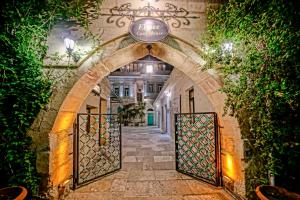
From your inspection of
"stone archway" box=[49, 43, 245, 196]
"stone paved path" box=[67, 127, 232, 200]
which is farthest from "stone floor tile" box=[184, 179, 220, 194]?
"stone archway" box=[49, 43, 245, 196]

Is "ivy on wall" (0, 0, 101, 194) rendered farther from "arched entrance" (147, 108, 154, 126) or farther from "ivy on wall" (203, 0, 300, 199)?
Answer: "arched entrance" (147, 108, 154, 126)

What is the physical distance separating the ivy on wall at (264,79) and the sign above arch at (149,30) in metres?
0.97

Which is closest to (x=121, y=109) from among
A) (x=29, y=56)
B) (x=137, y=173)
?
(x=137, y=173)

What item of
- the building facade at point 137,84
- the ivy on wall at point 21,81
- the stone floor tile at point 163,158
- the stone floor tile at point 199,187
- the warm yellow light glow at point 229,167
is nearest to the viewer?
the ivy on wall at point 21,81

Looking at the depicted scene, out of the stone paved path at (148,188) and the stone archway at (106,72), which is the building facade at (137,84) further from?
the stone archway at (106,72)

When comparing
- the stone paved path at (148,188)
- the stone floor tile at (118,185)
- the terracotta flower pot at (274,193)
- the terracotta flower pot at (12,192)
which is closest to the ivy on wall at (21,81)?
the terracotta flower pot at (12,192)

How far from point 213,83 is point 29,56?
3.25 meters

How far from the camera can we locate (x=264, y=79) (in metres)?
2.39

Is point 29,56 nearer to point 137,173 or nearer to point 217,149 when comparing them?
point 137,173

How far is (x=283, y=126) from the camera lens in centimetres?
241

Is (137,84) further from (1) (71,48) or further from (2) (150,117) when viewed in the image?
(1) (71,48)

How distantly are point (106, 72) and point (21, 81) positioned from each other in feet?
4.61

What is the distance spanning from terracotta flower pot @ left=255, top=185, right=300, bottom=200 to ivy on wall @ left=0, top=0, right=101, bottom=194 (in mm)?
3385

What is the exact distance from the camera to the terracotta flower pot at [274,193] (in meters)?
2.18
